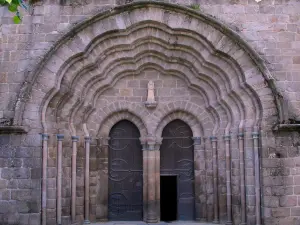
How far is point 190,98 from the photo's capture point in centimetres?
905

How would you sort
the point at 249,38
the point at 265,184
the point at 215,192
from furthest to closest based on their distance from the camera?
the point at 215,192 < the point at 249,38 < the point at 265,184

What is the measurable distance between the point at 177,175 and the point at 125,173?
122cm

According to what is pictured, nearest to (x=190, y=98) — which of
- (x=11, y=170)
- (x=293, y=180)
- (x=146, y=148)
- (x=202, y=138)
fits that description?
(x=202, y=138)

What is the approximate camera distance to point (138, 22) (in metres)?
8.07

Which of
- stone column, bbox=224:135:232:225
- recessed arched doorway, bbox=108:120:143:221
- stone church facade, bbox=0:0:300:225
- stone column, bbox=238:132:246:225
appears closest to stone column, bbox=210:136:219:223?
stone church facade, bbox=0:0:300:225

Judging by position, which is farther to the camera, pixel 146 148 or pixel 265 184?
pixel 146 148

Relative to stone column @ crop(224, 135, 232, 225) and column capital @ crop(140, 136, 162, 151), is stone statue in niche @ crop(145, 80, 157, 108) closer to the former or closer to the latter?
column capital @ crop(140, 136, 162, 151)

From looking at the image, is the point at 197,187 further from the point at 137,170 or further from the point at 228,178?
the point at 137,170

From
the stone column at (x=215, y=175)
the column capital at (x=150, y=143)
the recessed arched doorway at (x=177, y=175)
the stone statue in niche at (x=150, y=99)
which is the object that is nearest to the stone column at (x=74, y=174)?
the column capital at (x=150, y=143)

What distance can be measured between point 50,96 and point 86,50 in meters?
1.21

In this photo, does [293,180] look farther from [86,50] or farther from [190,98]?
[86,50]

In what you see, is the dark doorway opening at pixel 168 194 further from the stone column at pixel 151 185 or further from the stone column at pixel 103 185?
the stone column at pixel 103 185

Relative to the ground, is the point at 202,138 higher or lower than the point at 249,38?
lower

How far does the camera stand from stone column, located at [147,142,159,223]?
8703 millimetres
